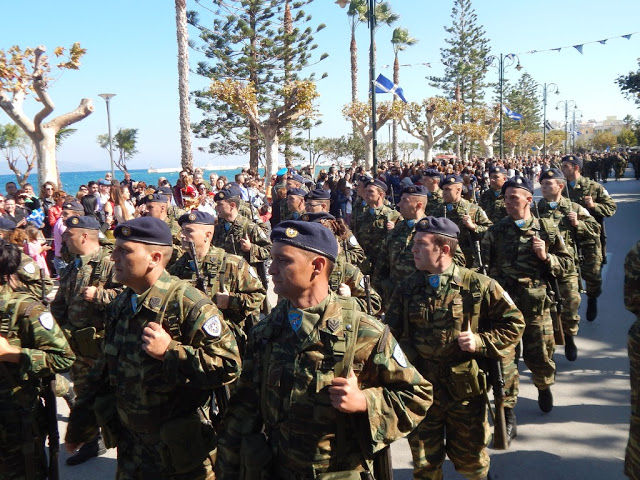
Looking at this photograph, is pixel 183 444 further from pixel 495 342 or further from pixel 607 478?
pixel 607 478

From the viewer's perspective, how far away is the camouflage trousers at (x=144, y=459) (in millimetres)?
2861

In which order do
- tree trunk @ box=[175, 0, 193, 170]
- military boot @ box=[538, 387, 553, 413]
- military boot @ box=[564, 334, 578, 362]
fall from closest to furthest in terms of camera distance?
military boot @ box=[538, 387, 553, 413], military boot @ box=[564, 334, 578, 362], tree trunk @ box=[175, 0, 193, 170]

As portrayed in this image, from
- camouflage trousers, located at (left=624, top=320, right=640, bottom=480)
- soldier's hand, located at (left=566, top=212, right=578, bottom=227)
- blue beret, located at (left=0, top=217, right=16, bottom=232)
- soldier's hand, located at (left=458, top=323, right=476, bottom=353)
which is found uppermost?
blue beret, located at (left=0, top=217, right=16, bottom=232)

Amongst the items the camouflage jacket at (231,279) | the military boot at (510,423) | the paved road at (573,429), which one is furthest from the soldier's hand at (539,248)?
the camouflage jacket at (231,279)

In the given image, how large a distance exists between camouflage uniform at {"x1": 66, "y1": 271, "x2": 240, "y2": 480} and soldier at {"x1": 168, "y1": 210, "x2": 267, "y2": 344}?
1602 mm

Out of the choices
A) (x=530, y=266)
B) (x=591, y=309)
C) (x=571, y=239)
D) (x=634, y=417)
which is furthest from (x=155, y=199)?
(x=591, y=309)

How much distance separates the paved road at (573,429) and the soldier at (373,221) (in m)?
2.77

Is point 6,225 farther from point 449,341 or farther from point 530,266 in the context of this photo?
point 530,266

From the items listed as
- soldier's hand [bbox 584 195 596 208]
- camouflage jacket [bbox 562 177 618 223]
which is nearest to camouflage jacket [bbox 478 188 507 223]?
camouflage jacket [bbox 562 177 618 223]

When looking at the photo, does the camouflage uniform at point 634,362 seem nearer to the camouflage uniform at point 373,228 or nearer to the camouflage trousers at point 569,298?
the camouflage trousers at point 569,298

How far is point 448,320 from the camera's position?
11.6 feet

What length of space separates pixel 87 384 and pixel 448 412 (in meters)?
2.28

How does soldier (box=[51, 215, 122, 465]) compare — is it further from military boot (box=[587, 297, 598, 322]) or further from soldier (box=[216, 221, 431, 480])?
military boot (box=[587, 297, 598, 322])

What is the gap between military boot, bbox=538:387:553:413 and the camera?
201 inches
